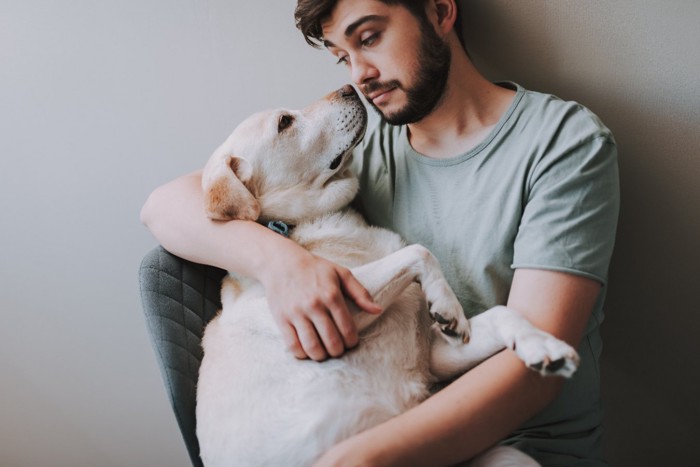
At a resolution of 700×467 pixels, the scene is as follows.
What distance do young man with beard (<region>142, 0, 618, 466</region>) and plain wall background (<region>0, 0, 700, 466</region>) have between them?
24cm

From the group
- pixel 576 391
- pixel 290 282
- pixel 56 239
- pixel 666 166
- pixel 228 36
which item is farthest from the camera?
pixel 56 239

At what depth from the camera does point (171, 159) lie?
69.5 inches

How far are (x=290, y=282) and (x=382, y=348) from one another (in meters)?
0.23

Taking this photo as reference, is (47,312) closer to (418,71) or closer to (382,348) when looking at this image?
(382,348)

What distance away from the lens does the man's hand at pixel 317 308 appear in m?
1.05

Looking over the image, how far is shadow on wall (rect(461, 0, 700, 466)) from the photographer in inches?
55.2

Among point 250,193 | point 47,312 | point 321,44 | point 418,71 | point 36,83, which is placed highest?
point 36,83

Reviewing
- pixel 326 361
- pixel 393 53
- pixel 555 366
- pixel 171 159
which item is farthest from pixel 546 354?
pixel 171 159

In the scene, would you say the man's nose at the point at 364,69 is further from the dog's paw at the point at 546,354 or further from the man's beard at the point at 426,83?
the dog's paw at the point at 546,354

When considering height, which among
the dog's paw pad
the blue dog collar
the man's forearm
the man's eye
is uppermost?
the man's eye

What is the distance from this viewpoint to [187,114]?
1722 mm

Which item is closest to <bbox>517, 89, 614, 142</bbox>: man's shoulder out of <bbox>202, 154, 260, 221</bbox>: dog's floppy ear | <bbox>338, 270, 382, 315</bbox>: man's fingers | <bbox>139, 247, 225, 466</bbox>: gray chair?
<bbox>338, 270, 382, 315</bbox>: man's fingers

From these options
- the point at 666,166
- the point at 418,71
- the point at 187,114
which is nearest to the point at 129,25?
the point at 187,114

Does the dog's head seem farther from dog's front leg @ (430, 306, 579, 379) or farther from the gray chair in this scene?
dog's front leg @ (430, 306, 579, 379)
